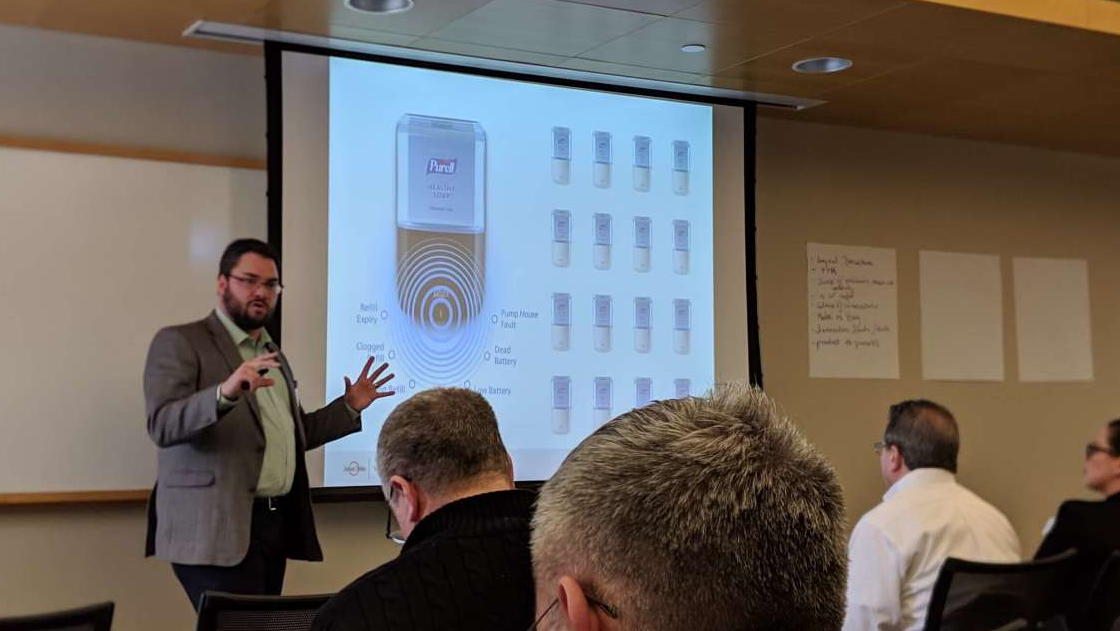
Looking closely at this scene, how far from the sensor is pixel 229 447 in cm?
362

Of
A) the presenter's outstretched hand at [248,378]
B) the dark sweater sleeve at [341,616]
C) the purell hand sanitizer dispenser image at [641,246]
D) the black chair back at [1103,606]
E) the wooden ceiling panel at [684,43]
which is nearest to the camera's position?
the dark sweater sleeve at [341,616]

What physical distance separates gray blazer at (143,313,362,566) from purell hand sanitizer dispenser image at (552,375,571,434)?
1.08m

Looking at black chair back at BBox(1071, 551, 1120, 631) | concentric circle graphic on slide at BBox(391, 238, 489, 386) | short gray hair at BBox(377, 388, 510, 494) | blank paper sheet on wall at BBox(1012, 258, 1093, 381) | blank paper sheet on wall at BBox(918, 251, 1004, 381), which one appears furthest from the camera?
blank paper sheet on wall at BBox(1012, 258, 1093, 381)

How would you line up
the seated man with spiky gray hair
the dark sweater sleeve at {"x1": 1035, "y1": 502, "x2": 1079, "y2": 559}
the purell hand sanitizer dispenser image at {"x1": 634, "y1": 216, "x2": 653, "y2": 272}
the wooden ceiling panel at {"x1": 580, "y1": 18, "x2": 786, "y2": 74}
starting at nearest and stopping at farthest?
1. the seated man with spiky gray hair
2. the dark sweater sleeve at {"x1": 1035, "y1": 502, "x2": 1079, "y2": 559}
3. the wooden ceiling panel at {"x1": 580, "y1": 18, "x2": 786, "y2": 74}
4. the purell hand sanitizer dispenser image at {"x1": 634, "y1": 216, "x2": 653, "y2": 272}

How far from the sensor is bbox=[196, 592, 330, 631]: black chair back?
2.30m

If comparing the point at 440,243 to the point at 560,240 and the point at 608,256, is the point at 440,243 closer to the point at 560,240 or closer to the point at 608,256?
the point at 560,240

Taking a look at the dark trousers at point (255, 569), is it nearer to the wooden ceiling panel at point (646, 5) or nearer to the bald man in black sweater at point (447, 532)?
the bald man in black sweater at point (447, 532)

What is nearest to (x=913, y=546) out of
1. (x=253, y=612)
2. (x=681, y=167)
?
(x=681, y=167)

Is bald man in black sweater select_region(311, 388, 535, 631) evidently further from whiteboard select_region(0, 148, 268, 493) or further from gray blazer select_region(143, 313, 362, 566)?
whiteboard select_region(0, 148, 268, 493)

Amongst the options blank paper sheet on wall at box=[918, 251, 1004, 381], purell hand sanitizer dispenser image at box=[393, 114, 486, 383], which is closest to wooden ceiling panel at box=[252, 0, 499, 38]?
purell hand sanitizer dispenser image at box=[393, 114, 486, 383]

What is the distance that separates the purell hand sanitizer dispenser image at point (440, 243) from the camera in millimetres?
4305

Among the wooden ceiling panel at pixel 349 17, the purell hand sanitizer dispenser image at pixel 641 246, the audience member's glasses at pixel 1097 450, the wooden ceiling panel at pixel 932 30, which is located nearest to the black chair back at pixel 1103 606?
the audience member's glasses at pixel 1097 450

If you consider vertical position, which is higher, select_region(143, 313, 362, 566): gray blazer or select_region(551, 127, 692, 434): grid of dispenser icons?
select_region(551, 127, 692, 434): grid of dispenser icons

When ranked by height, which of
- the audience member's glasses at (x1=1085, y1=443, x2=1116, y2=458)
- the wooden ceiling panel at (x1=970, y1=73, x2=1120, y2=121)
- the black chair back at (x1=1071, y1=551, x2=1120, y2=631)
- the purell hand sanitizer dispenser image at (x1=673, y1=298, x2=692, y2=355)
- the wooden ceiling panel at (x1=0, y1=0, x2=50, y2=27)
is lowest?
the black chair back at (x1=1071, y1=551, x2=1120, y2=631)
